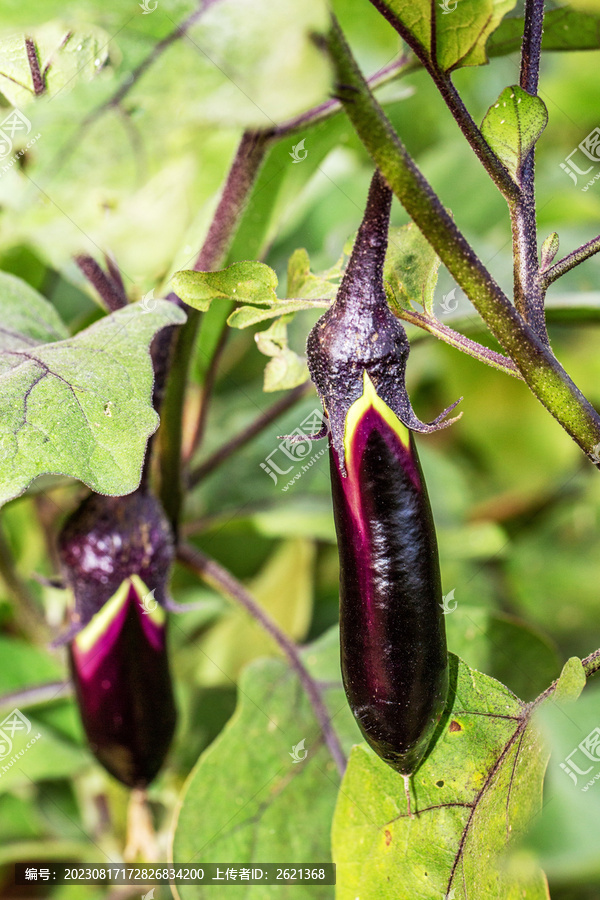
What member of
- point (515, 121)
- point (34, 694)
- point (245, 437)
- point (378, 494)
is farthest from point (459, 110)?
point (34, 694)

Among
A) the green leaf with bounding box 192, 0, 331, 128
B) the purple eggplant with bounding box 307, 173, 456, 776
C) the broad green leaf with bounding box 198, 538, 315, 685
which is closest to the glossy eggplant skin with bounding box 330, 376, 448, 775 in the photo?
the purple eggplant with bounding box 307, 173, 456, 776

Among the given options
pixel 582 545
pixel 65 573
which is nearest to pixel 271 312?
pixel 65 573

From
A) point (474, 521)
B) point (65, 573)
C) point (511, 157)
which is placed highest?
point (511, 157)

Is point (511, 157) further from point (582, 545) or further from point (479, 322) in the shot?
point (582, 545)

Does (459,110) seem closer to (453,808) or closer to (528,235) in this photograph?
(528,235)

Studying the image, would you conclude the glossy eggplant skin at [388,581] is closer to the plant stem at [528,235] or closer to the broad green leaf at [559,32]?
the plant stem at [528,235]

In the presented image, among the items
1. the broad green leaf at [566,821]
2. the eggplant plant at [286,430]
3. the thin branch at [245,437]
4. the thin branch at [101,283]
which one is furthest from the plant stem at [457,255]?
the thin branch at [245,437]

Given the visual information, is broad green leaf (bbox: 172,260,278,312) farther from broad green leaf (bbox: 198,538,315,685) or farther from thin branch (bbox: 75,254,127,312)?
broad green leaf (bbox: 198,538,315,685)
